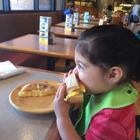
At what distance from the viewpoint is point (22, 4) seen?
4.10 m

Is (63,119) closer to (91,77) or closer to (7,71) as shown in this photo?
(91,77)

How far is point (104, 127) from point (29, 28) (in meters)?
3.19

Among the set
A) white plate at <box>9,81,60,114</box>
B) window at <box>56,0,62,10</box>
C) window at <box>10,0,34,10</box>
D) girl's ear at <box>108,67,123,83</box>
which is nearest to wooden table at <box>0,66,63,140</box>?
white plate at <box>9,81,60,114</box>

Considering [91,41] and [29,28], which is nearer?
[91,41]

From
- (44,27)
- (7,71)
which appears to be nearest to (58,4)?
(44,27)

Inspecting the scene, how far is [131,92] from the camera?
0.70 metres

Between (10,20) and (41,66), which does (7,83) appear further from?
(10,20)

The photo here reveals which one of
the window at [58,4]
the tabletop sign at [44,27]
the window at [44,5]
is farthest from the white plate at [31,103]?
the window at [58,4]

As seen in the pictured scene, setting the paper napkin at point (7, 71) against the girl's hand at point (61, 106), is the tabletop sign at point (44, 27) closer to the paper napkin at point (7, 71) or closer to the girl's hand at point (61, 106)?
the paper napkin at point (7, 71)

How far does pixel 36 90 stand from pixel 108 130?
0.42 m

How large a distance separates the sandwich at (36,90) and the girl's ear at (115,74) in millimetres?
330

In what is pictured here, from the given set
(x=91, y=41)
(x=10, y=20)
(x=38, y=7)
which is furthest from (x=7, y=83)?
(x=38, y=7)

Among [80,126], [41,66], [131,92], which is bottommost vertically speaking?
[41,66]

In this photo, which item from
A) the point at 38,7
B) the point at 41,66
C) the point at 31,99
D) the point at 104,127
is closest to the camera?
the point at 104,127
